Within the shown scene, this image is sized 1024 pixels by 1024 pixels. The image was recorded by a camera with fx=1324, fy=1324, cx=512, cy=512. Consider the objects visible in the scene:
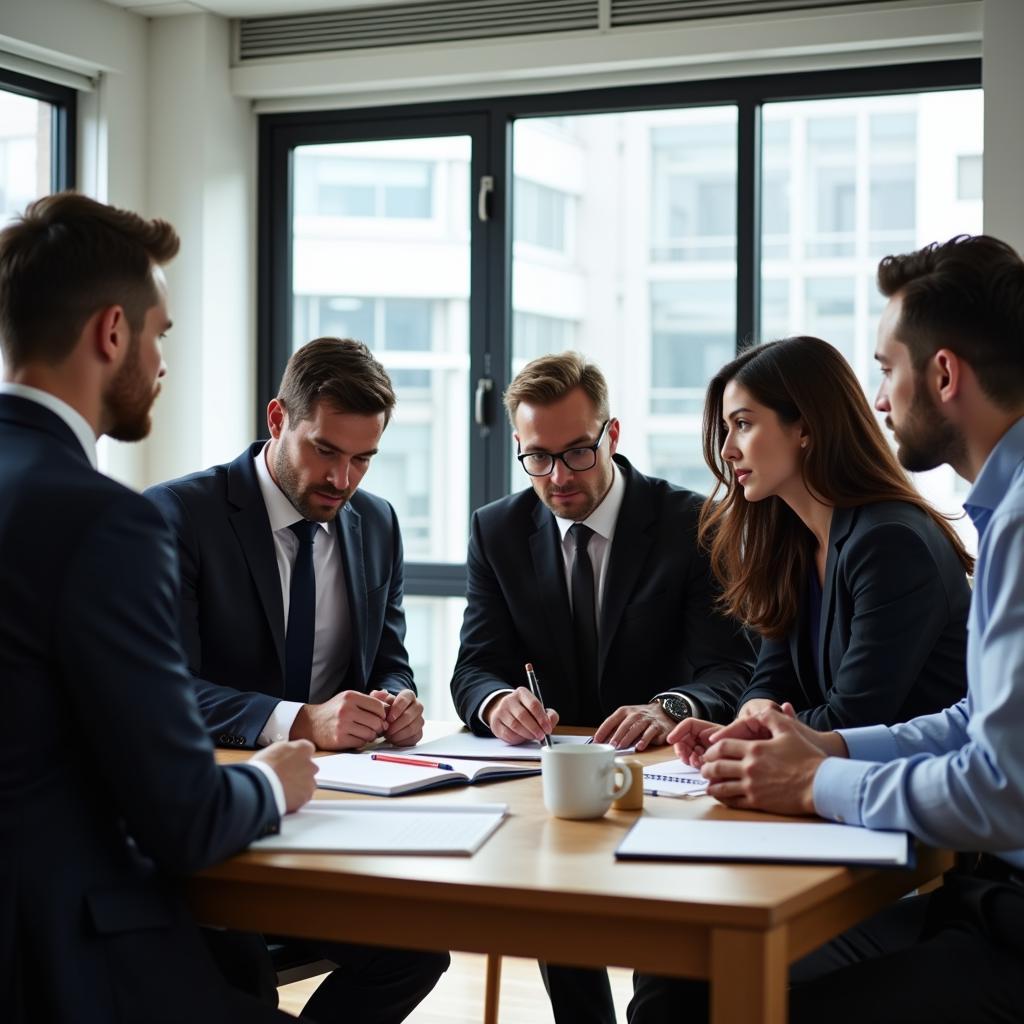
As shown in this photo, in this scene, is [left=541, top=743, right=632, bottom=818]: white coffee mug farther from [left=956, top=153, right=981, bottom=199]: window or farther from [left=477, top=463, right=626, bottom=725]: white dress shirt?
[left=956, top=153, right=981, bottom=199]: window

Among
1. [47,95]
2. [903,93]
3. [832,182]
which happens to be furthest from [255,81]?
[832,182]

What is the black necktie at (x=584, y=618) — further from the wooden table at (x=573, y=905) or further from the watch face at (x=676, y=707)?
the wooden table at (x=573, y=905)

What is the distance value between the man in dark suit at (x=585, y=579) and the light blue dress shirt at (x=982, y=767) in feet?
3.16

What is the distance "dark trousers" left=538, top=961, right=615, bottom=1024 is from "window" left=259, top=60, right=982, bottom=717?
212 centimetres

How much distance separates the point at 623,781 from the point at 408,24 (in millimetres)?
3233

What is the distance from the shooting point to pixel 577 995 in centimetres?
248

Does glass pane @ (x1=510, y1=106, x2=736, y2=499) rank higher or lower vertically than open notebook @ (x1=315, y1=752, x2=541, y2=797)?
higher

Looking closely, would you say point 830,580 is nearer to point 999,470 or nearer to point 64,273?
point 999,470

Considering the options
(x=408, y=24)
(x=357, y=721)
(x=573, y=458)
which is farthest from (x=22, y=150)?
(x=357, y=721)

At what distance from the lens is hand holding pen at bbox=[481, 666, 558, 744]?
227cm

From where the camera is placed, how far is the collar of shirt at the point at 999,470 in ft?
5.70

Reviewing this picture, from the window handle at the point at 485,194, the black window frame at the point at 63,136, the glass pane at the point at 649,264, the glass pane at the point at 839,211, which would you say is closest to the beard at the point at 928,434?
the window handle at the point at 485,194

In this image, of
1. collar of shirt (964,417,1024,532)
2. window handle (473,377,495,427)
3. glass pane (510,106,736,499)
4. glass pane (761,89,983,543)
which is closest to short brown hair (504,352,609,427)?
collar of shirt (964,417,1024,532)

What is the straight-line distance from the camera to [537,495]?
116 inches
